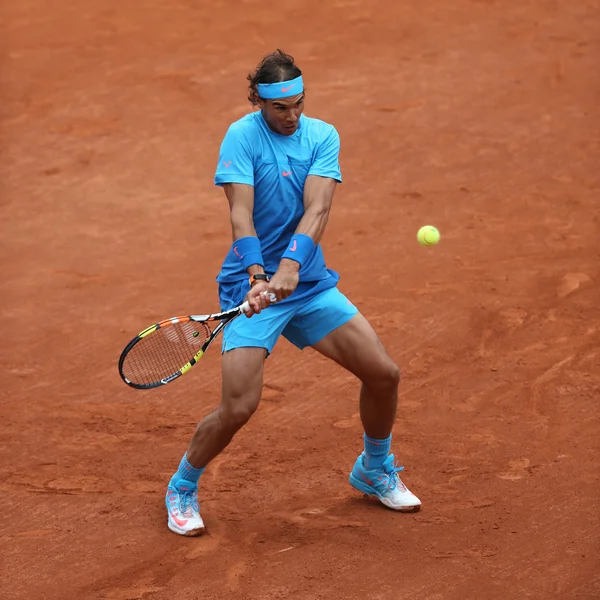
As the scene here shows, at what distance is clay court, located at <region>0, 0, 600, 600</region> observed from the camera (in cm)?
509

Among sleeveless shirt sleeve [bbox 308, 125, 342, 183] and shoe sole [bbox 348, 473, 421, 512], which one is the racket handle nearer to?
sleeveless shirt sleeve [bbox 308, 125, 342, 183]

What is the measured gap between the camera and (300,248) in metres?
4.90

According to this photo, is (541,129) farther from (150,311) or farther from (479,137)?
(150,311)

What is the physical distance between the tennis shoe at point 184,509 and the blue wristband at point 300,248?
1.28m

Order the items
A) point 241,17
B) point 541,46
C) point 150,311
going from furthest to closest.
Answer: point 241,17 < point 541,46 < point 150,311

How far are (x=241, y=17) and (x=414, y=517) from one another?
8.86m

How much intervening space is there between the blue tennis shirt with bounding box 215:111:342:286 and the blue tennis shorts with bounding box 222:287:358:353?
9 centimetres

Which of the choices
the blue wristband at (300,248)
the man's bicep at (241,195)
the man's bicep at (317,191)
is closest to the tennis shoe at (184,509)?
the blue wristband at (300,248)

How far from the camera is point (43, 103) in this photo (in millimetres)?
11336

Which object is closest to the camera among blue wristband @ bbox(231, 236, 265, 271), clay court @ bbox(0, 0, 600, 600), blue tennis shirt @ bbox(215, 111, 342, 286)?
blue wristband @ bbox(231, 236, 265, 271)

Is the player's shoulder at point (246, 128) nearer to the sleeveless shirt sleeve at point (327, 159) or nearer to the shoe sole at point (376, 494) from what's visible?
the sleeveless shirt sleeve at point (327, 159)

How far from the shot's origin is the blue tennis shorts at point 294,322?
5000 mm

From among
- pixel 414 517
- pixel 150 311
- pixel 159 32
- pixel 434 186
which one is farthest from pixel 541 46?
pixel 414 517

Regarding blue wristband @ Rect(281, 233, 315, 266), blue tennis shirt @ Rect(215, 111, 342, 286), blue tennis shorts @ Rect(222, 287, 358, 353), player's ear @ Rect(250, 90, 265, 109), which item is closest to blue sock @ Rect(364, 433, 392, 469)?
Result: blue tennis shorts @ Rect(222, 287, 358, 353)
